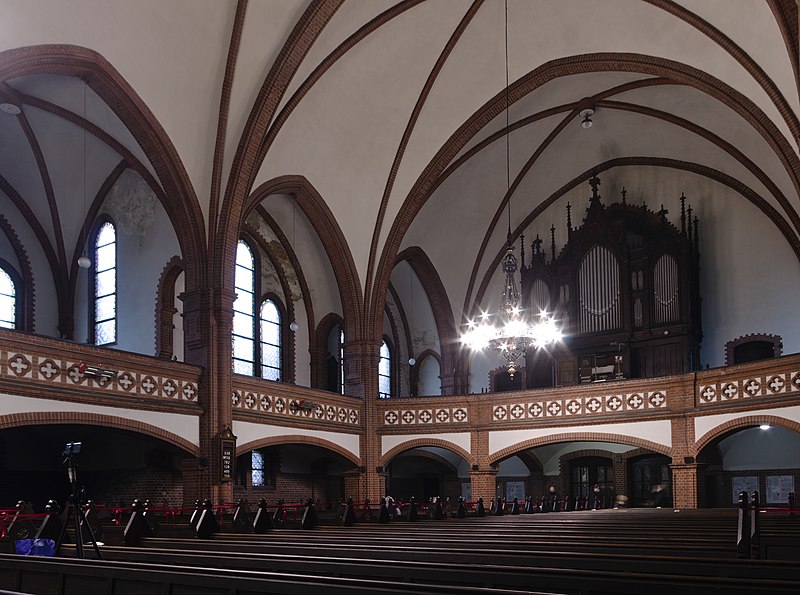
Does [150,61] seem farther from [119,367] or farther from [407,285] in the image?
[407,285]

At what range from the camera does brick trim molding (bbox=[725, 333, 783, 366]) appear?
22531 mm

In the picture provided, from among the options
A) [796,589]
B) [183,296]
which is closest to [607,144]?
[183,296]

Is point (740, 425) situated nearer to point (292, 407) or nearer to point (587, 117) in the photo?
point (587, 117)

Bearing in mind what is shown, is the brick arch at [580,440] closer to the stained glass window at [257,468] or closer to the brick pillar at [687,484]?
the brick pillar at [687,484]

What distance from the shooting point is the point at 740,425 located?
18625 millimetres

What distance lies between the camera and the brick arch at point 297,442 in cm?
1939

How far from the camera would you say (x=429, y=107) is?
2117cm

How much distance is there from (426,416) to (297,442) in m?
4.21

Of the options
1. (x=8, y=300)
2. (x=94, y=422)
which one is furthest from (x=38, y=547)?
(x=8, y=300)

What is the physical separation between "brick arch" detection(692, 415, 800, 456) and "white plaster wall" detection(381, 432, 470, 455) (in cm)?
621

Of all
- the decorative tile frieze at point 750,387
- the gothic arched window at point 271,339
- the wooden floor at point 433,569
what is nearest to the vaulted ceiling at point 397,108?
the gothic arched window at point 271,339

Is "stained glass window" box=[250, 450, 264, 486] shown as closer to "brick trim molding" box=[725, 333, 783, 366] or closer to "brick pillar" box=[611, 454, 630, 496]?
"brick pillar" box=[611, 454, 630, 496]

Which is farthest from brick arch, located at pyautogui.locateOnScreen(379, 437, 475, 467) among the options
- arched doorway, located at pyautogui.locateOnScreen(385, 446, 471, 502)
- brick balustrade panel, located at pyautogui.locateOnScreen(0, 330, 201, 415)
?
brick balustrade panel, located at pyautogui.locateOnScreen(0, 330, 201, 415)

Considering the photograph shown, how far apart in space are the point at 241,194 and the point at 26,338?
5915 mm
